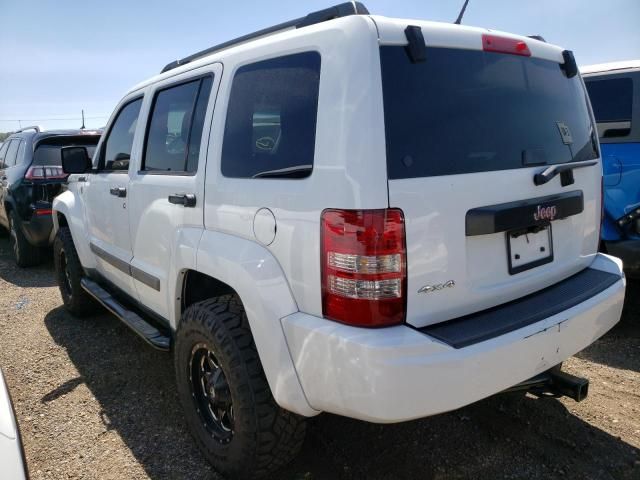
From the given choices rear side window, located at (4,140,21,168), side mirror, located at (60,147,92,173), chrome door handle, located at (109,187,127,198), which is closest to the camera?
chrome door handle, located at (109,187,127,198)

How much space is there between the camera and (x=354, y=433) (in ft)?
9.01

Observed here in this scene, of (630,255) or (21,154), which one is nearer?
(630,255)

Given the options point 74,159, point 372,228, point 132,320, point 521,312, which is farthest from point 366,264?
point 74,159

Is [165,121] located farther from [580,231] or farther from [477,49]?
[580,231]

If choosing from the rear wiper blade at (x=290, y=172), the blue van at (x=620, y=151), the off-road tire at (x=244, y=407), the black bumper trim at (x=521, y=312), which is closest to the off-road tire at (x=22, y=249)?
the off-road tire at (x=244, y=407)

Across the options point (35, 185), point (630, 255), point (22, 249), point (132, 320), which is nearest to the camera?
point (132, 320)

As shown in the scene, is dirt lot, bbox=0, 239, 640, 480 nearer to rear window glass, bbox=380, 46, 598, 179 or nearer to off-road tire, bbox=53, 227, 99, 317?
off-road tire, bbox=53, 227, 99, 317

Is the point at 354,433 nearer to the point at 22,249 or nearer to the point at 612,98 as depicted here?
the point at 612,98

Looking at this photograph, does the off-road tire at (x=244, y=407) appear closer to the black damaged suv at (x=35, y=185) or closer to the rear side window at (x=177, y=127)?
the rear side window at (x=177, y=127)

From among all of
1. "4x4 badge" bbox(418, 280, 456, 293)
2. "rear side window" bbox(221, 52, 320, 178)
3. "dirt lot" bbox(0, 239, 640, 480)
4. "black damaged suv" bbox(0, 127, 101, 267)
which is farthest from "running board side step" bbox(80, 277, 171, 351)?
"black damaged suv" bbox(0, 127, 101, 267)

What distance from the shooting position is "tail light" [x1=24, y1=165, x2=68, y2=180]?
20.9 ft

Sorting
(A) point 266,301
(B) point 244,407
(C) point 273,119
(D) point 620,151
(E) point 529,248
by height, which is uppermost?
(C) point 273,119

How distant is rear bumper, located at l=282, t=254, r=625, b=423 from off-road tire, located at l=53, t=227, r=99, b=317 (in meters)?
3.27

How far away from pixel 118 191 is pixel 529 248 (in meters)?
Result: 2.63
